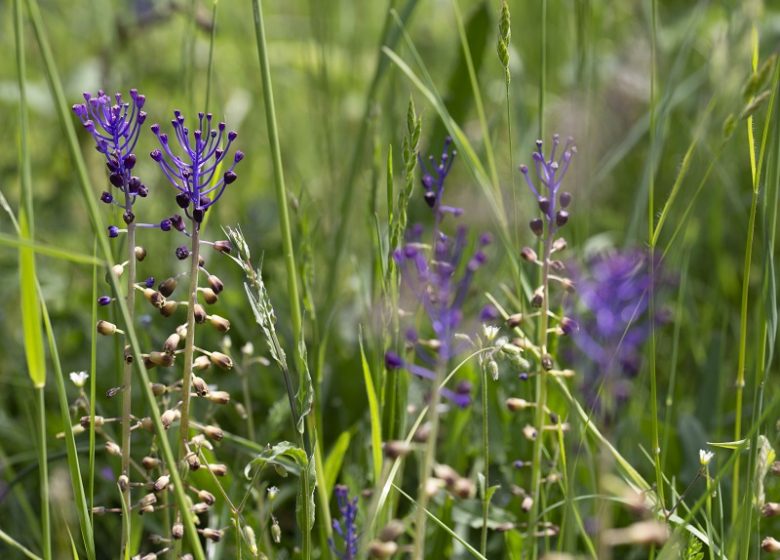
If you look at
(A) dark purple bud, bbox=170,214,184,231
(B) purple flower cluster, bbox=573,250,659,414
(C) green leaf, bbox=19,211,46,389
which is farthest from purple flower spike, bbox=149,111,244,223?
(B) purple flower cluster, bbox=573,250,659,414

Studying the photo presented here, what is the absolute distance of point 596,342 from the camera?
1.36 m

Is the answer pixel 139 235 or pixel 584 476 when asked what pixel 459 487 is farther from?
pixel 139 235

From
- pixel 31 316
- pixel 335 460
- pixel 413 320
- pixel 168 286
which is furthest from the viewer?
pixel 413 320

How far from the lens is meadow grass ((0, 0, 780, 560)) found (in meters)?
0.98

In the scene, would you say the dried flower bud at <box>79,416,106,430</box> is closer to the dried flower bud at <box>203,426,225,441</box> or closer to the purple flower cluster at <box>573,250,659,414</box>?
the dried flower bud at <box>203,426,225,441</box>

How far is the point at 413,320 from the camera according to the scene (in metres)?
1.58

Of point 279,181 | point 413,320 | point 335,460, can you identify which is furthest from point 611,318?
point 413,320

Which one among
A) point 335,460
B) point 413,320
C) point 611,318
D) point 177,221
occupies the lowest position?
point 335,460

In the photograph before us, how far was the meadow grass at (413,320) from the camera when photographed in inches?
38.8

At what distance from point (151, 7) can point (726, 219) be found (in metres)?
1.60

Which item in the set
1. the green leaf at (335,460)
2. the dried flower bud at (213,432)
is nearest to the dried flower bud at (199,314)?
the dried flower bud at (213,432)

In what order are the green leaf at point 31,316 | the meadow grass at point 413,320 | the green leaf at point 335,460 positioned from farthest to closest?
the green leaf at point 335,460 → the meadow grass at point 413,320 → the green leaf at point 31,316

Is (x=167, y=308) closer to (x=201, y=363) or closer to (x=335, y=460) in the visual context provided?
(x=201, y=363)

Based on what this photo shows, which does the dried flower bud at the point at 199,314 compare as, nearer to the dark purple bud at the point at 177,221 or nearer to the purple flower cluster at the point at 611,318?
the dark purple bud at the point at 177,221
